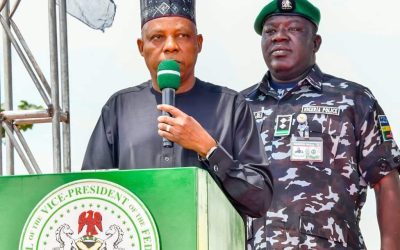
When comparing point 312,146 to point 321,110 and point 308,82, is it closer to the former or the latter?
point 321,110

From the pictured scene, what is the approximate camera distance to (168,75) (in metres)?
2.88

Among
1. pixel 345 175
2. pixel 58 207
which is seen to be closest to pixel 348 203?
pixel 345 175

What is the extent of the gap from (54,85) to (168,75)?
2775mm

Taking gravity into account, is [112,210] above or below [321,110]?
below

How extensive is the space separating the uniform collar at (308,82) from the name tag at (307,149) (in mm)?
272

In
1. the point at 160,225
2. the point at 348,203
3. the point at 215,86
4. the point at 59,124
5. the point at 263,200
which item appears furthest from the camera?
the point at 59,124

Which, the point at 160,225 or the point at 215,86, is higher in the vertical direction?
the point at 215,86

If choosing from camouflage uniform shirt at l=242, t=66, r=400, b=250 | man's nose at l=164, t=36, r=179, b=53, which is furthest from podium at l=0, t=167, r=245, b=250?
camouflage uniform shirt at l=242, t=66, r=400, b=250

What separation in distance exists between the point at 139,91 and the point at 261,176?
0.50m

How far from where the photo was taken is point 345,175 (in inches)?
183

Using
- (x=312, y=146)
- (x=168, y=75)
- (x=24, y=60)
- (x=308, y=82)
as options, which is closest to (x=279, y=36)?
(x=308, y=82)

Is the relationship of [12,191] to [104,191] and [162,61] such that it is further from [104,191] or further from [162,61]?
[162,61]

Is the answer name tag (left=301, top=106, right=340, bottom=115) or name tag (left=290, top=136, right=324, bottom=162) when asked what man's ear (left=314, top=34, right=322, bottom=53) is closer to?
name tag (left=301, top=106, right=340, bottom=115)

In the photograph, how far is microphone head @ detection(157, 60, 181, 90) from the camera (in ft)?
9.37
